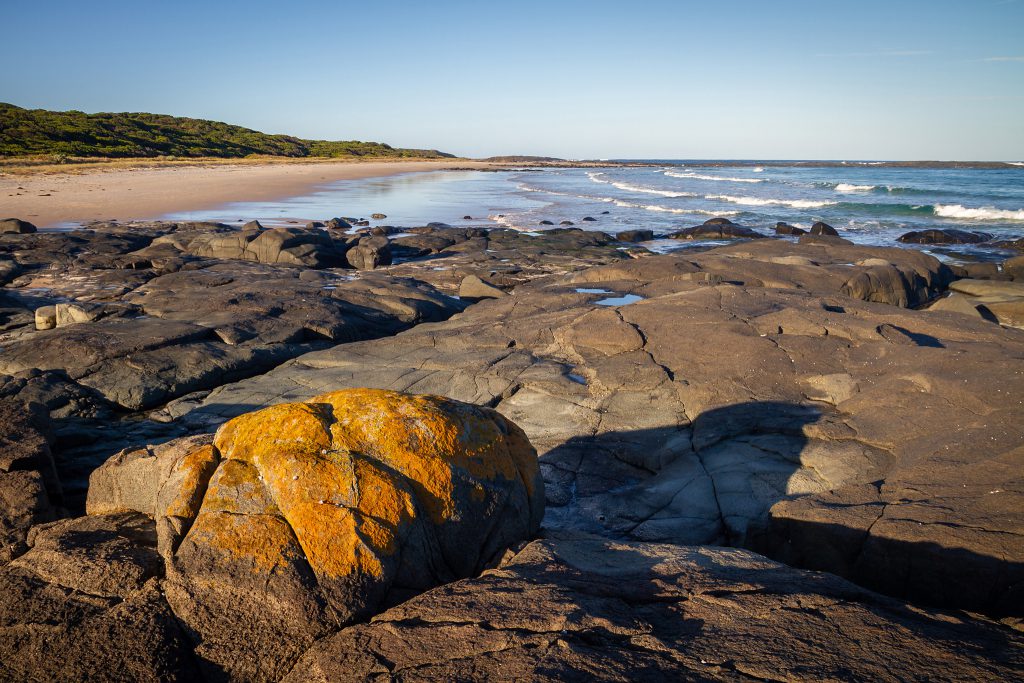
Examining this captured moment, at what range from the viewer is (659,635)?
2.76 metres

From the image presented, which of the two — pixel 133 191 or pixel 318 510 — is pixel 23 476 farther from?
pixel 133 191

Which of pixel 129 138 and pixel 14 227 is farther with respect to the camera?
pixel 129 138

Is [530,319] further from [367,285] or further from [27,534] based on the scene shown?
[27,534]

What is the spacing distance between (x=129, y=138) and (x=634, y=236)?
204 ft

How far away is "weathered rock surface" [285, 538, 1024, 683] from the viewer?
2.48m

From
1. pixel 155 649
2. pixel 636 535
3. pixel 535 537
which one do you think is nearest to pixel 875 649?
pixel 535 537

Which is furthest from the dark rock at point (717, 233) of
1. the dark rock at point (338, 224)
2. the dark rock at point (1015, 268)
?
the dark rock at point (338, 224)

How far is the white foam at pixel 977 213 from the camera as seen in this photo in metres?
33.5

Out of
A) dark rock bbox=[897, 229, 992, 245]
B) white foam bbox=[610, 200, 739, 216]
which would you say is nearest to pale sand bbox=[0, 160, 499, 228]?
white foam bbox=[610, 200, 739, 216]

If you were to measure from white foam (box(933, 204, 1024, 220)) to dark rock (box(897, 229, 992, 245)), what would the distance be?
10.8 meters

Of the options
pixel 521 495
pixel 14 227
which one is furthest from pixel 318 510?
pixel 14 227

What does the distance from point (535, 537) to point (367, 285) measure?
32.0 ft

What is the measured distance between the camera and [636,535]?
16.7 feet

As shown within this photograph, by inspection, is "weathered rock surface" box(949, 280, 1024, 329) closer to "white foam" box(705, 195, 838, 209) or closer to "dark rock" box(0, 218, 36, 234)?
"dark rock" box(0, 218, 36, 234)
